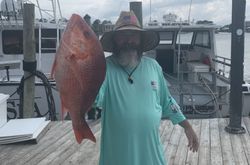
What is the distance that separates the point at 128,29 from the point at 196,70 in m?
9.17

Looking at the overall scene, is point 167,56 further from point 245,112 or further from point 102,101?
point 102,101

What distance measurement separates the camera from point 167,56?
557 inches

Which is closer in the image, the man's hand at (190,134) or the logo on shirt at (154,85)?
the logo on shirt at (154,85)

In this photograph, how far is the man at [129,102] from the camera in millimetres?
2574

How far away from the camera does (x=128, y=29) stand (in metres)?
2.57

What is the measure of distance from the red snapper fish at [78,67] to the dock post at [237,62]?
4391 millimetres

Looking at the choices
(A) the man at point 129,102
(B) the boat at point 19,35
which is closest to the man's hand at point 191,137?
(A) the man at point 129,102

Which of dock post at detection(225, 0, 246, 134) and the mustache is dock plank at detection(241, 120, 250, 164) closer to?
dock post at detection(225, 0, 246, 134)

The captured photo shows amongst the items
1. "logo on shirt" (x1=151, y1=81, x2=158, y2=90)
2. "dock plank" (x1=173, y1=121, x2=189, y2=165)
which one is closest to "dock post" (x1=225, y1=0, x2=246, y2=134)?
"dock plank" (x1=173, y1=121, x2=189, y2=165)

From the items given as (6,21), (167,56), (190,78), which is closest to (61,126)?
(6,21)

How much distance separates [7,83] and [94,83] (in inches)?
343

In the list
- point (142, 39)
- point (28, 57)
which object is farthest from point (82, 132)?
point (28, 57)

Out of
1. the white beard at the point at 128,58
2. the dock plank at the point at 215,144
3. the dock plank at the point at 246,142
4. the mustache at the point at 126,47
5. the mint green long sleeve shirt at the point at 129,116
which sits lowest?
the dock plank at the point at 215,144

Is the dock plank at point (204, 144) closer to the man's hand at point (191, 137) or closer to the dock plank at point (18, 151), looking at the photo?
the man's hand at point (191, 137)
